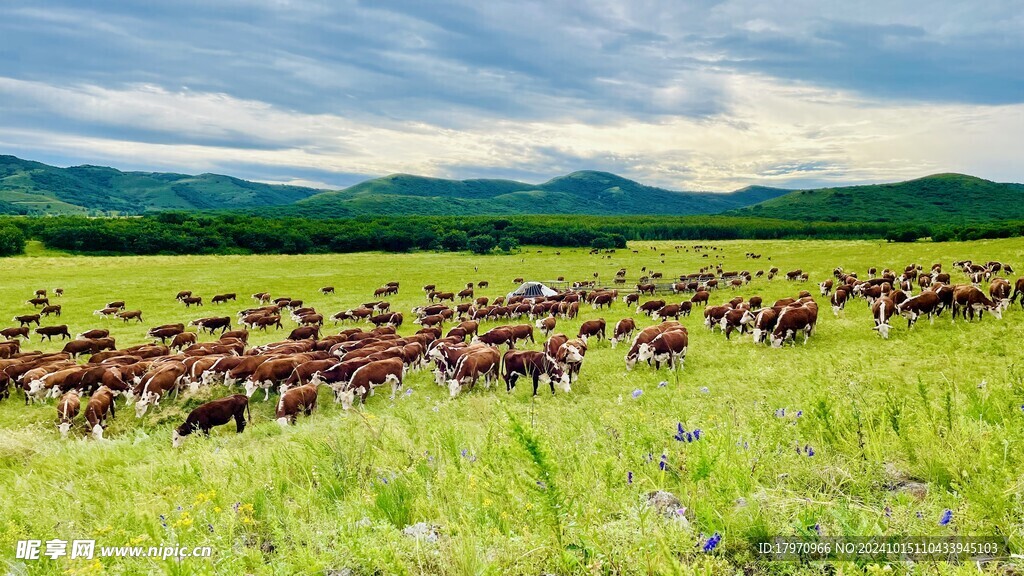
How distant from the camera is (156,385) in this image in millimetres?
14531

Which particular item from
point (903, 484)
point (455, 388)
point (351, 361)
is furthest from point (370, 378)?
point (903, 484)

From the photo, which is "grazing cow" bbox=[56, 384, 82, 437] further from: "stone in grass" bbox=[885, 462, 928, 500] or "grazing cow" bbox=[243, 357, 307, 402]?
"stone in grass" bbox=[885, 462, 928, 500]

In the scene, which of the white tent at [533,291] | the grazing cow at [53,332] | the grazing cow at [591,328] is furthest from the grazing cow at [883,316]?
the grazing cow at [53,332]

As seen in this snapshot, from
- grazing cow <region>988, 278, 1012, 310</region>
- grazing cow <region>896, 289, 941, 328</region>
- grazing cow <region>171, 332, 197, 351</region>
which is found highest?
grazing cow <region>988, 278, 1012, 310</region>

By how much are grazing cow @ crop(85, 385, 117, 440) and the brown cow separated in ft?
1.45

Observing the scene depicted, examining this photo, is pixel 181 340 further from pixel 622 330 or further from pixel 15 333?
pixel 622 330

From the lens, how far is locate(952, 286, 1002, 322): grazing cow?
1866 centimetres

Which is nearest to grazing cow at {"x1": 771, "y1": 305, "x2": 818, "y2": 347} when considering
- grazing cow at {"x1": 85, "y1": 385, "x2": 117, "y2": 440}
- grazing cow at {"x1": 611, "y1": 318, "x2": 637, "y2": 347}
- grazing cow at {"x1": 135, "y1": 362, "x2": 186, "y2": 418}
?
grazing cow at {"x1": 611, "y1": 318, "x2": 637, "y2": 347}

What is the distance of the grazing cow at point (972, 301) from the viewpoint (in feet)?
61.2

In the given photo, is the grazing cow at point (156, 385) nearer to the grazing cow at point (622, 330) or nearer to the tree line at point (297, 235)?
the grazing cow at point (622, 330)

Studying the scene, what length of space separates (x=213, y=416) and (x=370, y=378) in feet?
13.3

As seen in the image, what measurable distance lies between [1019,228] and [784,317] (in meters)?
63.9

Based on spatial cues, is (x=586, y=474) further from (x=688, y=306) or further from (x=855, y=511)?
(x=688, y=306)

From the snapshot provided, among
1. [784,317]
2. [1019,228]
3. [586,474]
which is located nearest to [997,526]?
[586,474]
